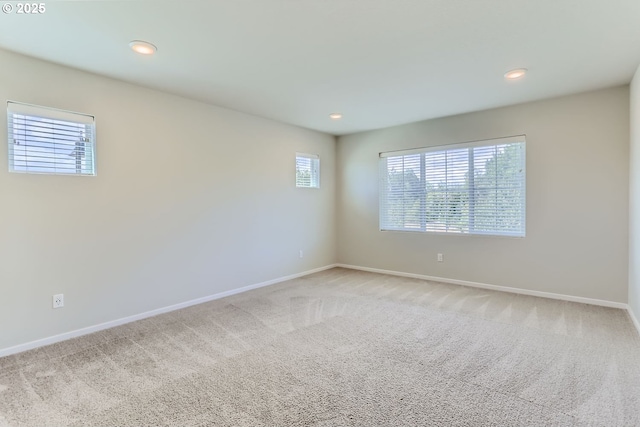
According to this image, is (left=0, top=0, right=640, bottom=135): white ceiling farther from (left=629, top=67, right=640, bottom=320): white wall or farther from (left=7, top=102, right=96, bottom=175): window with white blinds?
(left=7, top=102, right=96, bottom=175): window with white blinds

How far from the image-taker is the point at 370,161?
5.45 m

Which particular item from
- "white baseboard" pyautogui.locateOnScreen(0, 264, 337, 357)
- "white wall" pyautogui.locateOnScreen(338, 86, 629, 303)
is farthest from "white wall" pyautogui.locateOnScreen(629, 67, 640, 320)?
"white baseboard" pyautogui.locateOnScreen(0, 264, 337, 357)

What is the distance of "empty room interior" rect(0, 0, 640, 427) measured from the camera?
1.99 m

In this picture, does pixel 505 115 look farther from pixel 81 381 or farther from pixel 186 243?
pixel 81 381

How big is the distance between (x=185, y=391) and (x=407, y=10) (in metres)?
2.90

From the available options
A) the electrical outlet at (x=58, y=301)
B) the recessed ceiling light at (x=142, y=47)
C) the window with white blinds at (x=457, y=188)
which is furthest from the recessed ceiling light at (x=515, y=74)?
the electrical outlet at (x=58, y=301)

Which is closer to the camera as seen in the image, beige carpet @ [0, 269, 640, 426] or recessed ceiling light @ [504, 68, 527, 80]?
beige carpet @ [0, 269, 640, 426]

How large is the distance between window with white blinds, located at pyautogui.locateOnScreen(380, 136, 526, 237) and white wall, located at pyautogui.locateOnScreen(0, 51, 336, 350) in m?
1.80

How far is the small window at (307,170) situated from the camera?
5.17 m

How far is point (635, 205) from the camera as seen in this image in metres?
3.07

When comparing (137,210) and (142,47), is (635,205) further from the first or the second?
(137,210)

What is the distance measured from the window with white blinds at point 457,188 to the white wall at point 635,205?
39.3 inches

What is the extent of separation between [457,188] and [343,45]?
298cm

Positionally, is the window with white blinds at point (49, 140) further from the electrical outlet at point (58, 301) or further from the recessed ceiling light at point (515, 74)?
the recessed ceiling light at point (515, 74)
